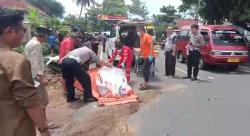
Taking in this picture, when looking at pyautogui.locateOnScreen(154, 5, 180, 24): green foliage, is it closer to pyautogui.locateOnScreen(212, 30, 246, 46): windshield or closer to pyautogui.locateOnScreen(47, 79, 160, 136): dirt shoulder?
pyautogui.locateOnScreen(212, 30, 246, 46): windshield

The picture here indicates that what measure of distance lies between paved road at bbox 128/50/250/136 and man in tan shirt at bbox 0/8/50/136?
4248 millimetres

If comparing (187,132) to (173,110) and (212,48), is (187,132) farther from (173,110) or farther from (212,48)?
(212,48)

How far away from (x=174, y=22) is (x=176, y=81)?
2144 inches

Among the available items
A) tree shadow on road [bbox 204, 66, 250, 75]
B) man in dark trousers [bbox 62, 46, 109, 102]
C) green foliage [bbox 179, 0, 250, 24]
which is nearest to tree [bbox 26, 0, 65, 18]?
green foliage [bbox 179, 0, 250, 24]

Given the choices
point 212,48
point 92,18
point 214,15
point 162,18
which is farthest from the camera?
point 92,18

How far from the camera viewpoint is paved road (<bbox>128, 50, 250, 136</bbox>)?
7.54 meters

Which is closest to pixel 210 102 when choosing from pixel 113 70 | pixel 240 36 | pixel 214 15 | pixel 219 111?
pixel 219 111

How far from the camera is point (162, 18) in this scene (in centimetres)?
6756

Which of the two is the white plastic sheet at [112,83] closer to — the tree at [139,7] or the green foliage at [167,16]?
the green foliage at [167,16]

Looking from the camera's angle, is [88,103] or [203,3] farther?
[203,3]

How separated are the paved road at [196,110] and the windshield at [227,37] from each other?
3.18 m

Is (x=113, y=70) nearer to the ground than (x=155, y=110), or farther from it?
farther from it

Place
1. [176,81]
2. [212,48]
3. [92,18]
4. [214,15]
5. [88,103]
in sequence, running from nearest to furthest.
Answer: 1. [88,103]
2. [176,81]
3. [212,48]
4. [214,15]
5. [92,18]

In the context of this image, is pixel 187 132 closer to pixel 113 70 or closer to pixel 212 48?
pixel 113 70
